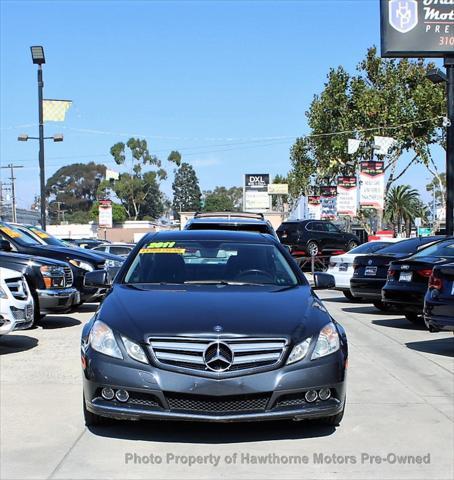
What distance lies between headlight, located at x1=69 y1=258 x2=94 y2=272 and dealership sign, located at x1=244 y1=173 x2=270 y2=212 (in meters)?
69.6

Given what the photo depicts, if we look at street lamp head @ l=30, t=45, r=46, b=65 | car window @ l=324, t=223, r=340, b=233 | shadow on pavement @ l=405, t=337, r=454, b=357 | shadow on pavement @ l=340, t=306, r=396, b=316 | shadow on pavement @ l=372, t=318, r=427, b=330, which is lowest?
shadow on pavement @ l=340, t=306, r=396, b=316

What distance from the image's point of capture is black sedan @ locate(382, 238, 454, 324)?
11.7 metres

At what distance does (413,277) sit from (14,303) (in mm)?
6437

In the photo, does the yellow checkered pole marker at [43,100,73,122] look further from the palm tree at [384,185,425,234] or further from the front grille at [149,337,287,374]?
the palm tree at [384,185,425,234]

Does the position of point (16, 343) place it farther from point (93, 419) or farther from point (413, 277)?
point (413, 277)

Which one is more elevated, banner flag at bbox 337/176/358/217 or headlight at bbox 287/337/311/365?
banner flag at bbox 337/176/358/217

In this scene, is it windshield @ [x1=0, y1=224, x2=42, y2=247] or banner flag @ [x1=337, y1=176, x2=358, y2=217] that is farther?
banner flag @ [x1=337, y1=176, x2=358, y2=217]

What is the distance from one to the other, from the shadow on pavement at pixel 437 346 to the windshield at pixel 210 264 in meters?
4.02

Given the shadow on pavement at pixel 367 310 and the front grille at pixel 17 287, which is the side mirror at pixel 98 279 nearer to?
the front grille at pixel 17 287

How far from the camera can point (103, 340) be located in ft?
16.9

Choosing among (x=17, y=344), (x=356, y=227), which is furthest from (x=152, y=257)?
(x=356, y=227)

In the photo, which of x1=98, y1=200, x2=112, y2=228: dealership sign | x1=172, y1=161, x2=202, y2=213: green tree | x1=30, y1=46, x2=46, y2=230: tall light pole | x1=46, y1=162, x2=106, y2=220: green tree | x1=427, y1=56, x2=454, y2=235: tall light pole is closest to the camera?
x1=427, y1=56, x2=454, y2=235: tall light pole

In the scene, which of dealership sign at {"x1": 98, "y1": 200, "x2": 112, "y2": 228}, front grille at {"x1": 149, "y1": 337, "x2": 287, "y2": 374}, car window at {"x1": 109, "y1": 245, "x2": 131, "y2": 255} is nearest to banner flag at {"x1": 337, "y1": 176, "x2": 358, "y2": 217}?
car window at {"x1": 109, "y1": 245, "x2": 131, "y2": 255}

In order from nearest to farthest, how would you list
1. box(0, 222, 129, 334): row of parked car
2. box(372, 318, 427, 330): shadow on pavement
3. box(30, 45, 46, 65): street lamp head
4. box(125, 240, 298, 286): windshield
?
box(125, 240, 298, 286): windshield < box(0, 222, 129, 334): row of parked car < box(372, 318, 427, 330): shadow on pavement < box(30, 45, 46, 65): street lamp head
